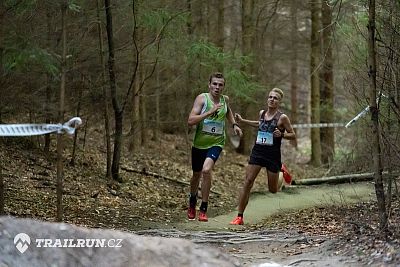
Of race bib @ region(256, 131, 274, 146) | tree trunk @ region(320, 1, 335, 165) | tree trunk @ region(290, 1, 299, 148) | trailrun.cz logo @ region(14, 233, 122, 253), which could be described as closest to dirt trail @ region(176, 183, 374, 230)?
race bib @ region(256, 131, 274, 146)

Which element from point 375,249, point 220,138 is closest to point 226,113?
point 220,138

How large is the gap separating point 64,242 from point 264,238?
3.15m

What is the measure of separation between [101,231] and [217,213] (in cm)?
653

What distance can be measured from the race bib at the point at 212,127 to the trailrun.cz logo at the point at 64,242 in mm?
4422

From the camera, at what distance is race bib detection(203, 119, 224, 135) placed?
9.52 m

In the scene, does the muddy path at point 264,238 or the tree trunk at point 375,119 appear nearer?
the muddy path at point 264,238

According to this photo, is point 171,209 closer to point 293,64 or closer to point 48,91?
point 48,91

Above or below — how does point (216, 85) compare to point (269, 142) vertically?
above

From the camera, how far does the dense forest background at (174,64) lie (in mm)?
7996

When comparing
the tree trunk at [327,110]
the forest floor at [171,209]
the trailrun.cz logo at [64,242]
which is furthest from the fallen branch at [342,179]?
the trailrun.cz logo at [64,242]

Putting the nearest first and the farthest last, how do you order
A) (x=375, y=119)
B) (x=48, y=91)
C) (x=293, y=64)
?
(x=375, y=119), (x=48, y=91), (x=293, y=64)

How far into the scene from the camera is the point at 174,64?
1817 cm

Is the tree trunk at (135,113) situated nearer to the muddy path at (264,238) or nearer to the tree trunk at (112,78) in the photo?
the tree trunk at (112,78)

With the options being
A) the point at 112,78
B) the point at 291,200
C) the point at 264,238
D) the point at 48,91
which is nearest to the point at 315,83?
the point at 291,200
